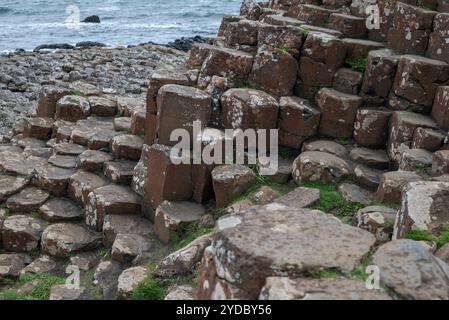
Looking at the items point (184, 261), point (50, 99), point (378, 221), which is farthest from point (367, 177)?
point (50, 99)

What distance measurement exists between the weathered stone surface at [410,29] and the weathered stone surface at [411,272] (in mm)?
5114

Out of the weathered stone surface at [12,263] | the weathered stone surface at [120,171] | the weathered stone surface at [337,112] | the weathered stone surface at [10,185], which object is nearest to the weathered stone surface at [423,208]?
the weathered stone surface at [337,112]

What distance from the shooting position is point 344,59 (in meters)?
8.93

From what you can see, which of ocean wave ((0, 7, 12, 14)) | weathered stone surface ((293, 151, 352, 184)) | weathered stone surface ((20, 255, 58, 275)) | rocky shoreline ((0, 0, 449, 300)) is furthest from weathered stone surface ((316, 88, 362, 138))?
ocean wave ((0, 7, 12, 14))

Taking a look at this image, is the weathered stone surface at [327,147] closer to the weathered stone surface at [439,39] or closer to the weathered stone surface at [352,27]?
the weathered stone surface at [439,39]

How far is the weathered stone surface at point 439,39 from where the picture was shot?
8078 mm

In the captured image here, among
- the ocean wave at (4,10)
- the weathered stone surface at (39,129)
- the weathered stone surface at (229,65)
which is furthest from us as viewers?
the ocean wave at (4,10)

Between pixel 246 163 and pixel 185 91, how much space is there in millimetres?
1455

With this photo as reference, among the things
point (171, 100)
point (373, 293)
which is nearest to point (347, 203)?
point (171, 100)

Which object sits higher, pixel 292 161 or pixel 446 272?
pixel 446 272

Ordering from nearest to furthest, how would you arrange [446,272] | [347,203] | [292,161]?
1. [446,272]
2. [347,203]
3. [292,161]

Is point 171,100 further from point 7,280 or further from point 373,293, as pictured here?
point 373,293

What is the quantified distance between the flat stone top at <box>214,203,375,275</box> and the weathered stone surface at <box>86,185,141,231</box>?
4276 millimetres

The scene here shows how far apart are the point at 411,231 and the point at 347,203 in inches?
67.3
